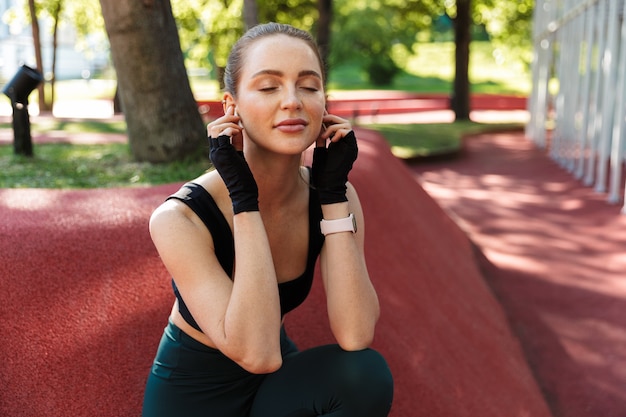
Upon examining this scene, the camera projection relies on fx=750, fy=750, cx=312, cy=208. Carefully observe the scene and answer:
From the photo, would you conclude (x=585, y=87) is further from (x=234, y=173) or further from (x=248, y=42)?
(x=234, y=173)

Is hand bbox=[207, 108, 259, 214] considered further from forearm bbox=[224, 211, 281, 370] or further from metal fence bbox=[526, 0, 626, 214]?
metal fence bbox=[526, 0, 626, 214]

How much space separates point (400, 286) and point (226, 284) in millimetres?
2611

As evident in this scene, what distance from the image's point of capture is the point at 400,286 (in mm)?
4945

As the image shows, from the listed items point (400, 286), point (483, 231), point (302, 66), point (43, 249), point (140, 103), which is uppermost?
point (302, 66)

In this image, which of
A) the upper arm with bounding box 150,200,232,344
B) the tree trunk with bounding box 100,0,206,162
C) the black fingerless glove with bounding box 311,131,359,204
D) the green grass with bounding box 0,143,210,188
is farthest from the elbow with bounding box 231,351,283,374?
the tree trunk with bounding box 100,0,206,162

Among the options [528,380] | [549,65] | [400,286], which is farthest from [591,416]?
[549,65]

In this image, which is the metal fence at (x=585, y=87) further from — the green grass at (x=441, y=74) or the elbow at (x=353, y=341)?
the green grass at (x=441, y=74)

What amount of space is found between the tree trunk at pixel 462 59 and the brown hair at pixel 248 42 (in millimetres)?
21950

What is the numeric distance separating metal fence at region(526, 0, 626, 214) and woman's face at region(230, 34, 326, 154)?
26.7 feet

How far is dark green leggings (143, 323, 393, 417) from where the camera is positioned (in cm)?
251

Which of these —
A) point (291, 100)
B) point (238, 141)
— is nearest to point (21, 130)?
point (238, 141)

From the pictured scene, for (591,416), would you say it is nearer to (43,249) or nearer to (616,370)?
(616,370)

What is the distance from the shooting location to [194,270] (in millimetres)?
2473

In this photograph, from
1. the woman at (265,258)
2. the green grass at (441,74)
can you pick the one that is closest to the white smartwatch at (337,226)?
the woman at (265,258)
